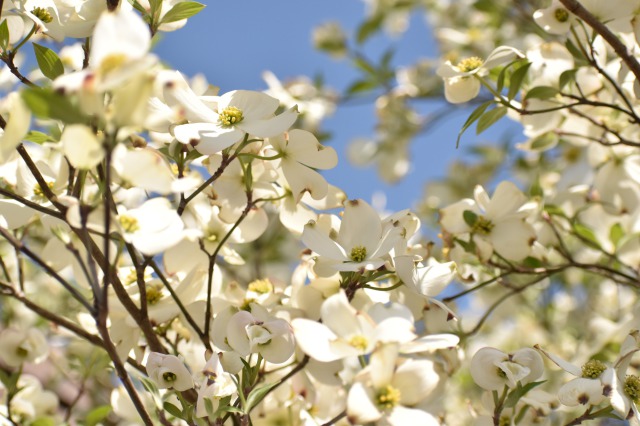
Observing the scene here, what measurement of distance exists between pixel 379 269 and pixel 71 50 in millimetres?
554

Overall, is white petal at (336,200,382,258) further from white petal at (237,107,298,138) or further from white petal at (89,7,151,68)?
white petal at (89,7,151,68)

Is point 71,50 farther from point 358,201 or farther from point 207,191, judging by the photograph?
point 358,201

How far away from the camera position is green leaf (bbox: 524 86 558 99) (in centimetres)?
92

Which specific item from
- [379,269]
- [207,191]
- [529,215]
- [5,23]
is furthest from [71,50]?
[529,215]

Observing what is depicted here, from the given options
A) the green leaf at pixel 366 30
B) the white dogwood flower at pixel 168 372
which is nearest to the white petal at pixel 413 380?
the white dogwood flower at pixel 168 372

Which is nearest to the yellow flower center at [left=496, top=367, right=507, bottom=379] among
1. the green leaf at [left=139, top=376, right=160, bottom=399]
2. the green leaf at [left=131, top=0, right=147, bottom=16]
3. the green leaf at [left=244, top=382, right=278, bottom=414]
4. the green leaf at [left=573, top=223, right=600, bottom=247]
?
the green leaf at [left=244, top=382, right=278, bottom=414]

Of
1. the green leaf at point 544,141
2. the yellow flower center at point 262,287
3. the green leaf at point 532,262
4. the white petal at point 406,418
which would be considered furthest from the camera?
the green leaf at point 544,141

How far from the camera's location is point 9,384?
0.90 meters

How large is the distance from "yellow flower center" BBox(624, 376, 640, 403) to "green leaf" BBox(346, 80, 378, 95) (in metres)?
1.43

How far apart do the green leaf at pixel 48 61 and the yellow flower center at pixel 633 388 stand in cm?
69

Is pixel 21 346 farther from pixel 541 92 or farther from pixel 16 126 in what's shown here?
pixel 541 92

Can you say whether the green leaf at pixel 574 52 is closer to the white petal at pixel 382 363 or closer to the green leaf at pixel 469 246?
the green leaf at pixel 469 246

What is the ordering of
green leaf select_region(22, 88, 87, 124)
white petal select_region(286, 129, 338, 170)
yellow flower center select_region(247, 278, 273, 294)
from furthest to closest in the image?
yellow flower center select_region(247, 278, 273, 294) < white petal select_region(286, 129, 338, 170) < green leaf select_region(22, 88, 87, 124)

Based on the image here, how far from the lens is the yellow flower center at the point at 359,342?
0.59 m
